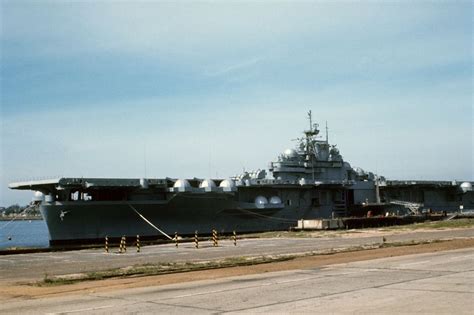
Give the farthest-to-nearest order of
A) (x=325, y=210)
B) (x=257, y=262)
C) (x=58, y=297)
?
(x=325, y=210) < (x=257, y=262) < (x=58, y=297)

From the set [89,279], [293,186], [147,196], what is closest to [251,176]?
[293,186]

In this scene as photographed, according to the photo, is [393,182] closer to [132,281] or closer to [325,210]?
[325,210]

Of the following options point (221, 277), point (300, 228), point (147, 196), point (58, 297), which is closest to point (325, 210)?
point (300, 228)

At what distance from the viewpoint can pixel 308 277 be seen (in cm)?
1323

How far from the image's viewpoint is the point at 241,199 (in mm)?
49625

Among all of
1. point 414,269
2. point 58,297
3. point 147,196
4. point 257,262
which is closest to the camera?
point 58,297

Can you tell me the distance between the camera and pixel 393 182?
190ft

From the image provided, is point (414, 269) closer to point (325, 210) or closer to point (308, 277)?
point (308, 277)

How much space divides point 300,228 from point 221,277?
30426 millimetres

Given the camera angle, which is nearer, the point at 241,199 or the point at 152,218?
the point at 152,218

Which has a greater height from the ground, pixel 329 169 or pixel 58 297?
pixel 329 169

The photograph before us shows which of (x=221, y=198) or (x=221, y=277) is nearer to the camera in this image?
(x=221, y=277)

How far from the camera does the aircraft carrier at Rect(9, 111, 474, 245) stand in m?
40.5

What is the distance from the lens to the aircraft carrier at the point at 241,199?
40531 millimetres
